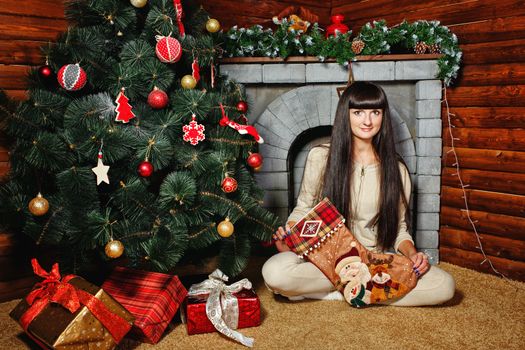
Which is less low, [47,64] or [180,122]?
[47,64]

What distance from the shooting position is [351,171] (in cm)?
237

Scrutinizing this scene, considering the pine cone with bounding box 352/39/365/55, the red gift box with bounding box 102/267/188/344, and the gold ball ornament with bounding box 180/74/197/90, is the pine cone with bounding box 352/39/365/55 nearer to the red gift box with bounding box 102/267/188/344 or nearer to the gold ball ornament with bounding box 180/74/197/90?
the gold ball ornament with bounding box 180/74/197/90

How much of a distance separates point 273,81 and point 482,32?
1226mm

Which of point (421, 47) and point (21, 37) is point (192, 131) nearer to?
point (21, 37)

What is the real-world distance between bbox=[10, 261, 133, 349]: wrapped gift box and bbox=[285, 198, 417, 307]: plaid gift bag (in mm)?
869

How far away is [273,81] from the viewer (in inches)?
111

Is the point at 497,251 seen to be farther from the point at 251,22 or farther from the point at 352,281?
the point at 251,22

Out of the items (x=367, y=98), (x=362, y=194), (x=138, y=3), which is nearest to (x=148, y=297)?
(x=362, y=194)

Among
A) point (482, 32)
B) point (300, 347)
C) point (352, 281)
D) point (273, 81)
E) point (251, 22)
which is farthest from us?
point (251, 22)

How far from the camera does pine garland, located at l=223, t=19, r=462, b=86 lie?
2.66 meters

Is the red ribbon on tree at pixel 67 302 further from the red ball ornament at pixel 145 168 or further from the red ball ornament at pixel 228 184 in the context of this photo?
the red ball ornament at pixel 228 184

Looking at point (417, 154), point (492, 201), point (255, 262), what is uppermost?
point (417, 154)

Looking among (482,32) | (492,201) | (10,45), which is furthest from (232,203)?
(482,32)

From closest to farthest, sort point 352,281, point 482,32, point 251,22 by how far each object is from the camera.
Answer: point 352,281 → point 482,32 → point 251,22
